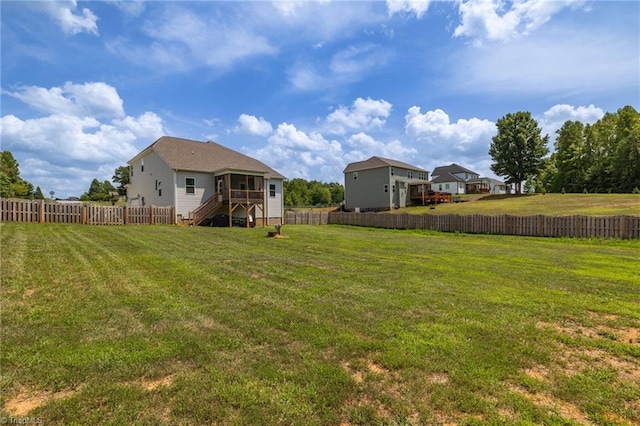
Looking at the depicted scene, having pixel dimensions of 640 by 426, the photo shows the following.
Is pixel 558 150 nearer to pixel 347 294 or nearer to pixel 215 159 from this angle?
pixel 215 159

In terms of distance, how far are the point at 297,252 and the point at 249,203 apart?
14.5 m

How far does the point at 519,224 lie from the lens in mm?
18938

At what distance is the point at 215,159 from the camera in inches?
1033

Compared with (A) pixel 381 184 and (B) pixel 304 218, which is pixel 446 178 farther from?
(B) pixel 304 218

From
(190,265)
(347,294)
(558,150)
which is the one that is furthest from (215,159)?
(558,150)

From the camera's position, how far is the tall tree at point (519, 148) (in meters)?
45.8

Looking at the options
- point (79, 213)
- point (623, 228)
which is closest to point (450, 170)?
point (623, 228)

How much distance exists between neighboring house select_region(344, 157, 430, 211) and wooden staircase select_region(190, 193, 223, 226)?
21.4m

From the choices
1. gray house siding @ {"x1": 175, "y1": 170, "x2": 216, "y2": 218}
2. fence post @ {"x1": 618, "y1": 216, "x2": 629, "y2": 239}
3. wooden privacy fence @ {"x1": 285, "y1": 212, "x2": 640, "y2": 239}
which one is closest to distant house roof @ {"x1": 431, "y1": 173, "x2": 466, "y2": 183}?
wooden privacy fence @ {"x1": 285, "y1": 212, "x2": 640, "y2": 239}

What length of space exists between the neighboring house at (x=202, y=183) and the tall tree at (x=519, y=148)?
116 ft

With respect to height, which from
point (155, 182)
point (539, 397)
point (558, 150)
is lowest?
point (539, 397)

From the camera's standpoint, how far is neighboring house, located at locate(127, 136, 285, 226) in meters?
22.8

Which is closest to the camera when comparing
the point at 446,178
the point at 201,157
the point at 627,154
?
the point at 201,157

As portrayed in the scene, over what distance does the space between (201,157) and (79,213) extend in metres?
9.66
